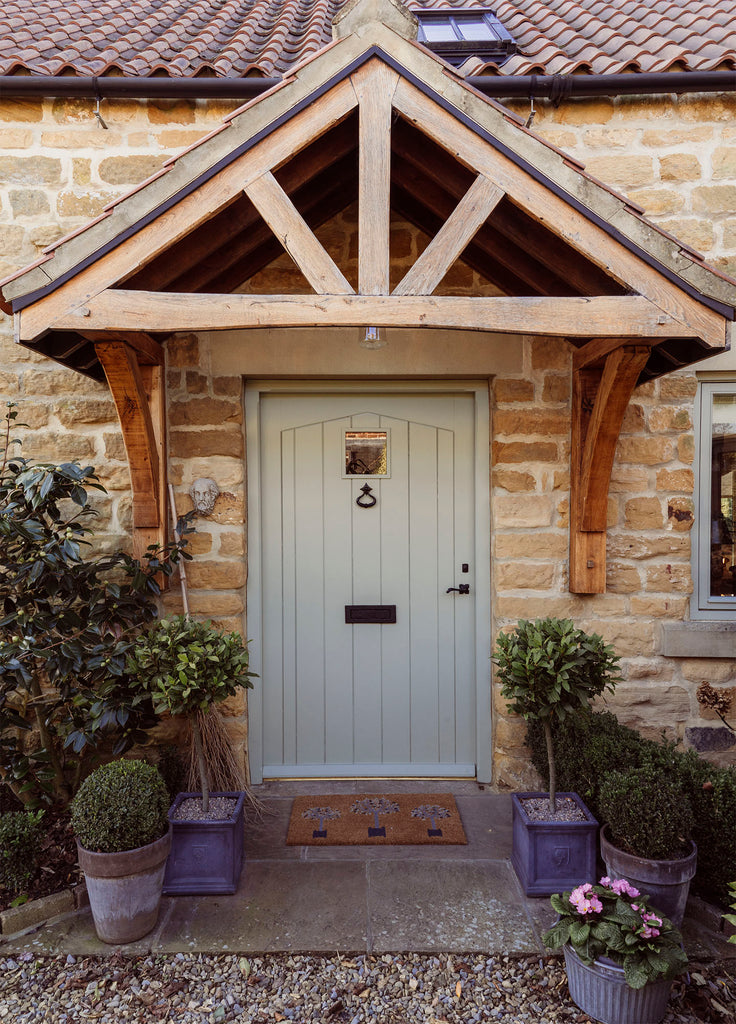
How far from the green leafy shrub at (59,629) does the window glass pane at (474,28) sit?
381 centimetres

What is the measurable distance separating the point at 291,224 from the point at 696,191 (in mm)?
2605

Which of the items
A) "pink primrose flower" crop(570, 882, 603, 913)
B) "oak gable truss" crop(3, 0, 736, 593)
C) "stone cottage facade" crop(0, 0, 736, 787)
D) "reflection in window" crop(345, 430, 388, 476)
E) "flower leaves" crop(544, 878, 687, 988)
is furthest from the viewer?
"reflection in window" crop(345, 430, 388, 476)

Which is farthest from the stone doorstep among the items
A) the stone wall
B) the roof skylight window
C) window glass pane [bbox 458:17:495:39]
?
window glass pane [bbox 458:17:495:39]

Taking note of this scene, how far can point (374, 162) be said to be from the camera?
97.0 inches

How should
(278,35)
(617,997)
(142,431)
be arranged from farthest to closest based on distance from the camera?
(278,35)
(142,431)
(617,997)

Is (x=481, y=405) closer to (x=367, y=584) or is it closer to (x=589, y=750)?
(x=367, y=584)

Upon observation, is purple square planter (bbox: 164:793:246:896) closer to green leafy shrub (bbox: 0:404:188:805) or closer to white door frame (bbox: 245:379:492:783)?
green leafy shrub (bbox: 0:404:188:805)

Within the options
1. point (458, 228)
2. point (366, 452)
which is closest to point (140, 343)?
point (366, 452)

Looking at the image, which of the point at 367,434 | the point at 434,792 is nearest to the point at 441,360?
the point at 367,434

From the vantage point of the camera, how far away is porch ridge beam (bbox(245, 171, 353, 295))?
2.42 metres

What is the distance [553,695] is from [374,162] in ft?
7.72

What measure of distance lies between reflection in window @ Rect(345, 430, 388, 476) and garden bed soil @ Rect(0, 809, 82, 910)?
2441 mm

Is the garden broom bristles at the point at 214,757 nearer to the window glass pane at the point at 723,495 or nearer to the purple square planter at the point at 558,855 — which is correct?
the purple square planter at the point at 558,855

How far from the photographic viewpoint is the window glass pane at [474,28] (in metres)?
4.09
